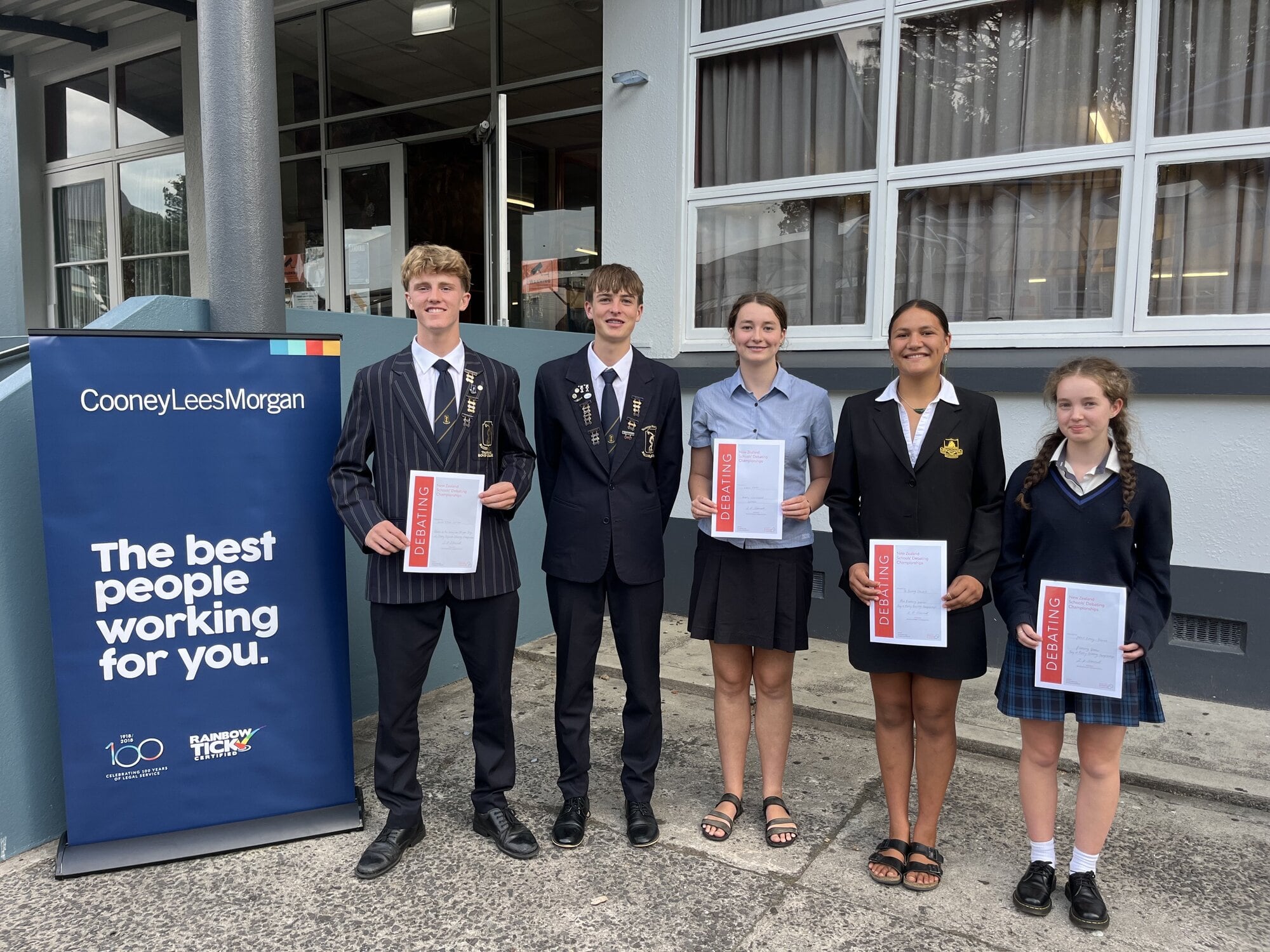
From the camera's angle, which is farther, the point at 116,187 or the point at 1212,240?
the point at 116,187

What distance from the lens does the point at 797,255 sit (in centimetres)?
558

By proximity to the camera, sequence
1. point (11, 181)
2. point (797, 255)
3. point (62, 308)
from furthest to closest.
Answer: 1. point (62, 308)
2. point (797, 255)
3. point (11, 181)

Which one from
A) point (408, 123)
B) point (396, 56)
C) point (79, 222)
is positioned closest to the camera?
point (396, 56)

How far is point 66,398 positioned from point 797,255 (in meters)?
4.16

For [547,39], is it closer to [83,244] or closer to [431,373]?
[83,244]

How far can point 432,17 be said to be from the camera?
25.7 feet

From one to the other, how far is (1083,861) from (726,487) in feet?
5.29

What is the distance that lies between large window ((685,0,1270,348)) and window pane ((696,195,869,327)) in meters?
0.01

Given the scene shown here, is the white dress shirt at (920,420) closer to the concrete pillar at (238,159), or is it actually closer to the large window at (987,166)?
the large window at (987,166)

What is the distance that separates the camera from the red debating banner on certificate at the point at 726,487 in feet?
9.86

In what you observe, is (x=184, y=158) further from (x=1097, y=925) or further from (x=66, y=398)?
(x=1097, y=925)

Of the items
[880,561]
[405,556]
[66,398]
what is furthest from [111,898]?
[880,561]

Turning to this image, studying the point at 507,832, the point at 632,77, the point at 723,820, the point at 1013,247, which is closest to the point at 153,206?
the point at 632,77

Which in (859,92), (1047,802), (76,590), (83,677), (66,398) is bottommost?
(1047,802)
